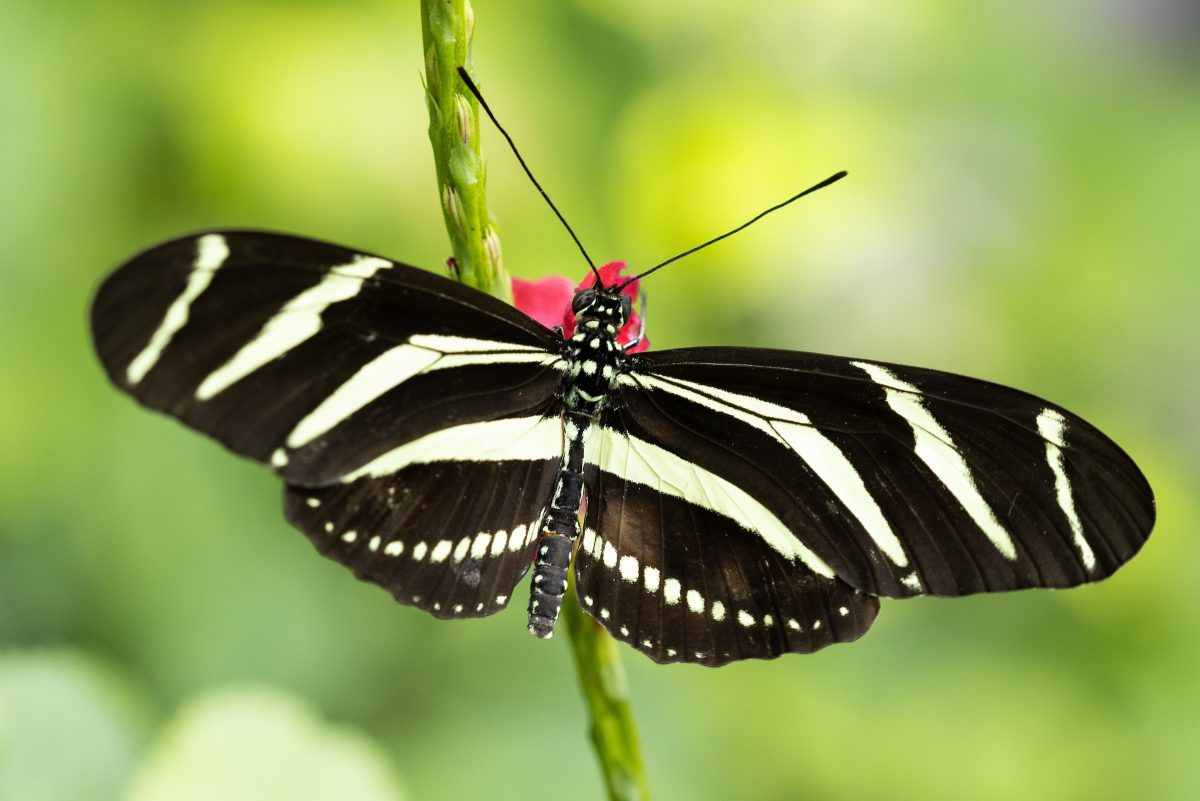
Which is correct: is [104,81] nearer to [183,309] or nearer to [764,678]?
[183,309]

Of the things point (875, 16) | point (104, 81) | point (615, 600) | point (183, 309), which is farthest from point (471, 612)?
point (875, 16)

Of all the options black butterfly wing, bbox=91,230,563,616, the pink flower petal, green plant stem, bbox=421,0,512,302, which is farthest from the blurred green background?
green plant stem, bbox=421,0,512,302

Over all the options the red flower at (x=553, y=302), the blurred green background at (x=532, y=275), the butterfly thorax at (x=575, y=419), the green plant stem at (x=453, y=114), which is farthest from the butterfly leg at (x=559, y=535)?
the blurred green background at (x=532, y=275)

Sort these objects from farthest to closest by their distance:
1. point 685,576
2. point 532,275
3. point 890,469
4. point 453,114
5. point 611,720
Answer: point 532,275 < point 685,576 < point 890,469 < point 611,720 < point 453,114

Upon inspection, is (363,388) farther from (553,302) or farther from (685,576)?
(685,576)

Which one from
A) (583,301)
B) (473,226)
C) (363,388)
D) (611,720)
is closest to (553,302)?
(583,301)

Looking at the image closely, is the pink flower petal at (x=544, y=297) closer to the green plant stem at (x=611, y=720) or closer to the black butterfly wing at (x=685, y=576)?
the black butterfly wing at (x=685, y=576)

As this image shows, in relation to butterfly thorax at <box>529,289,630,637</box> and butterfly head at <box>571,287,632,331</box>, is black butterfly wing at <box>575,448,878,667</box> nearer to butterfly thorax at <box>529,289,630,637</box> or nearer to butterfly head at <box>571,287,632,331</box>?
butterfly thorax at <box>529,289,630,637</box>
